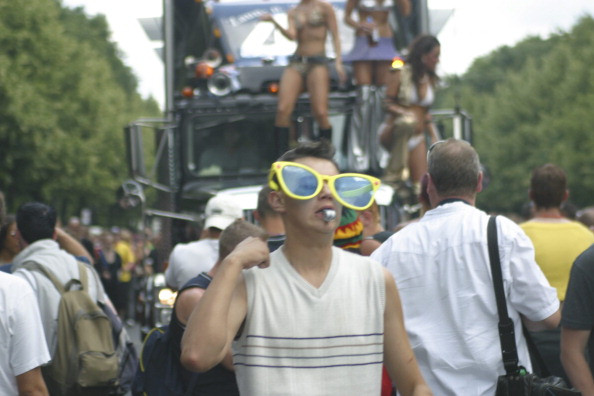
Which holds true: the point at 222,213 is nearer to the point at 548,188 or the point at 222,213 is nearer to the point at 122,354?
the point at 122,354

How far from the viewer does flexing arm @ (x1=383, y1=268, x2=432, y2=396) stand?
12.4 feet

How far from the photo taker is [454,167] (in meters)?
4.89

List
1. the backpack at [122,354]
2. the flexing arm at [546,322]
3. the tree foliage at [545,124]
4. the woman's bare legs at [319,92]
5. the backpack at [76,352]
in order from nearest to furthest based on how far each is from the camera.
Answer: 1. the flexing arm at [546,322]
2. the backpack at [76,352]
3. the backpack at [122,354]
4. the woman's bare legs at [319,92]
5. the tree foliage at [545,124]

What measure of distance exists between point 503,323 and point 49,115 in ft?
125

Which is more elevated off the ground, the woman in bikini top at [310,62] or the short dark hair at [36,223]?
the woman in bikini top at [310,62]

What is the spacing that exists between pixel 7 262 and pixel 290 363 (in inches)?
174

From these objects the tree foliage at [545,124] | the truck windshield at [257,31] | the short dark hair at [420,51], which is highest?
the truck windshield at [257,31]

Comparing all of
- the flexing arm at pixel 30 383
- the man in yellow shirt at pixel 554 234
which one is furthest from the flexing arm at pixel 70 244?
the flexing arm at pixel 30 383

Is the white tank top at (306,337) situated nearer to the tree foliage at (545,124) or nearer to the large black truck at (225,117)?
the large black truck at (225,117)

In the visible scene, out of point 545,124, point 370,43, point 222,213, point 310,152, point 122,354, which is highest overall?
point 370,43

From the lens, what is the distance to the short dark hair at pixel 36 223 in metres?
6.87

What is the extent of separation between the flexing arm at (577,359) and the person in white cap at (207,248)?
3.58 metres

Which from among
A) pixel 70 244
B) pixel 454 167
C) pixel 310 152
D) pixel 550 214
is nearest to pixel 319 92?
pixel 70 244

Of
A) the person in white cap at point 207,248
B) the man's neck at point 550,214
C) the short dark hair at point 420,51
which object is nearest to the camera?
the man's neck at point 550,214
